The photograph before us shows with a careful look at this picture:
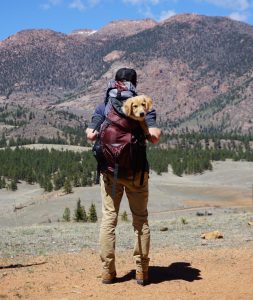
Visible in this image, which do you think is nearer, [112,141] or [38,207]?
[112,141]

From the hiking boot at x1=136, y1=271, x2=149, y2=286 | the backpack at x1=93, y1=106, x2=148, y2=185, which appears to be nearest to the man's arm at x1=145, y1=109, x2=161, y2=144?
the backpack at x1=93, y1=106, x2=148, y2=185

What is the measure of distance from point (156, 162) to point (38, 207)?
68303 millimetres

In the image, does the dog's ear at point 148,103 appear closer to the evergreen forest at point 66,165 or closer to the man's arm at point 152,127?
the man's arm at point 152,127

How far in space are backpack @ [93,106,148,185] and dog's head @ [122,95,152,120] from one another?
233 millimetres

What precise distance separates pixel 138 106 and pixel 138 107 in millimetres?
15

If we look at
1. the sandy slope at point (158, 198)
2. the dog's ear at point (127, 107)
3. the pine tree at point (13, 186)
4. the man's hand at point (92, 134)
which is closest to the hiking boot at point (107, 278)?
the man's hand at point (92, 134)

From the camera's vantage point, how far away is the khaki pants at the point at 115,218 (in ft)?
26.0

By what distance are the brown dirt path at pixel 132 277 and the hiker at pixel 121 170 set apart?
396 mm

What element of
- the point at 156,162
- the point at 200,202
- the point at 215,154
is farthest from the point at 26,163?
the point at 200,202

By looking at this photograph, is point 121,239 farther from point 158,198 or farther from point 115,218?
point 158,198

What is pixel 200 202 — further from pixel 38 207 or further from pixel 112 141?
pixel 112 141

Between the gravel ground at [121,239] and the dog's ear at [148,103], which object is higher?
the dog's ear at [148,103]

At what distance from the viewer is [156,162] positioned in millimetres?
131375

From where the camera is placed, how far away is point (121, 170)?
7719 mm
